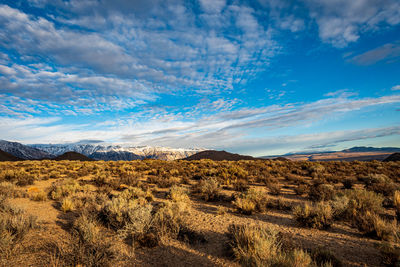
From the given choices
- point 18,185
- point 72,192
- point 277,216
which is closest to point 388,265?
point 277,216

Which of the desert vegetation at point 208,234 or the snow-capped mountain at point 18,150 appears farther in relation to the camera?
the snow-capped mountain at point 18,150

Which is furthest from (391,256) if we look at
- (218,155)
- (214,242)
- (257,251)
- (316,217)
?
(218,155)

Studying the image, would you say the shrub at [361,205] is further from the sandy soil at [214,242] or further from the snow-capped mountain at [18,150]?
the snow-capped mountain at [18,150]

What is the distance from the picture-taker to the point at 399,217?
6281mm

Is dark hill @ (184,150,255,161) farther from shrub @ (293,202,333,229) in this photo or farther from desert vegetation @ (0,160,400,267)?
shrub @ (293,202,333,229)

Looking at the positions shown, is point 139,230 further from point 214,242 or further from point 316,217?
point 316,217

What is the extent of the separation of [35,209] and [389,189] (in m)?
17.1

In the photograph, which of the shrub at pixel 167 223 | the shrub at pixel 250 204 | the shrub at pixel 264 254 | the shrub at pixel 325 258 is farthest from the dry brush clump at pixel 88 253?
the shrub at pixel 250 204

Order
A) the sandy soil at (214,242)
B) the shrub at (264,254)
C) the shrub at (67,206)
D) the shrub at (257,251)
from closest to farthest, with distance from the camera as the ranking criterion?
the shrub at (264,254)
the shrub at (257,251)
the sandy soil at (214,242)
the shrub at (67,206)

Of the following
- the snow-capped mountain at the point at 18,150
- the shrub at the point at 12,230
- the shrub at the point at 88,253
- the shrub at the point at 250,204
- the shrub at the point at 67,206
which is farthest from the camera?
the snow-capped mountain at the point at 18,150

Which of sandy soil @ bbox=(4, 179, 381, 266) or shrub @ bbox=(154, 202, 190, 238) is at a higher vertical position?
shrub @ bbox=(154, 202, 190, 238)

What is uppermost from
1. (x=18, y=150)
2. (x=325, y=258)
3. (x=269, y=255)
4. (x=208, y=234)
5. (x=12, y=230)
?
(x=18, y=150)

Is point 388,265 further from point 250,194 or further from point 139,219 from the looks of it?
point 139,219

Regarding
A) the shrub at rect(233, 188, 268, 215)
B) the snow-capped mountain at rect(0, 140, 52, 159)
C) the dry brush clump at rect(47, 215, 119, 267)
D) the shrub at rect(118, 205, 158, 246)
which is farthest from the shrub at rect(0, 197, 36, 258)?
the snow-capped mountain at rect(0, 140, 52, 159)
